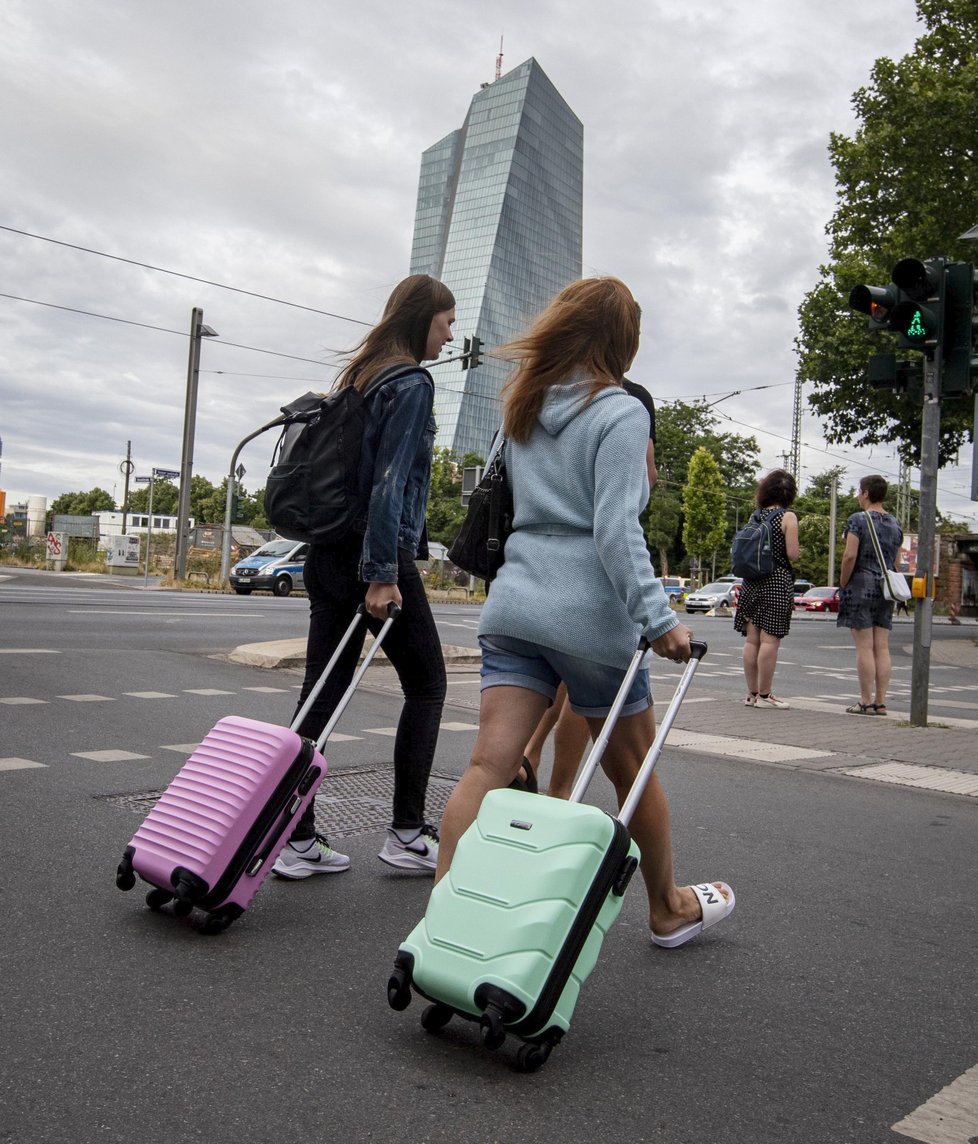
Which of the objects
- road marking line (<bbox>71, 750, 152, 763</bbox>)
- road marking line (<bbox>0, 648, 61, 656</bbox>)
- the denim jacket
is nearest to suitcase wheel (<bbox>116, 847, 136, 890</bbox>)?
the denim jacket

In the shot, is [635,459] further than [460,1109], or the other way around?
[635,459]

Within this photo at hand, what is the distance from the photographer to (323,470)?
358 centimetres

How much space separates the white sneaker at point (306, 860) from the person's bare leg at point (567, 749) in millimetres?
977

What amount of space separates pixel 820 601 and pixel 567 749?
4847 centimetres

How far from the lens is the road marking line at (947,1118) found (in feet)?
6.91

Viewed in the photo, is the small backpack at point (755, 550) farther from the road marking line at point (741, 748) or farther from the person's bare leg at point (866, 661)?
the road marking line at point (741, 748)

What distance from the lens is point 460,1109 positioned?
2.13 m

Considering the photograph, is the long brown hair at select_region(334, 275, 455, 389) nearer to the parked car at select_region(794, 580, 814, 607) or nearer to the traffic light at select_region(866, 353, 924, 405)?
the traffic light at select_region(866, 353, 924, 405)

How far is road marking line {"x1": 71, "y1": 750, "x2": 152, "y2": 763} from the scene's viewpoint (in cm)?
546

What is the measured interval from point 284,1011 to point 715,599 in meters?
41.9

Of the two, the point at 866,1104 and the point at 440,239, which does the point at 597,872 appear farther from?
the point at 440,239

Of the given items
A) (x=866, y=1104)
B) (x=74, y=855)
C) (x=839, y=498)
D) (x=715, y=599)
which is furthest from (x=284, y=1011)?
(x=839, y=498)

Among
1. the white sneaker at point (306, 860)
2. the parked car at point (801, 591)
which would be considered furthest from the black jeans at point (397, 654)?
the parked car at point (801, 591)

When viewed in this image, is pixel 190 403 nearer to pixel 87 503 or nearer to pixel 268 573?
pixel 268 573
